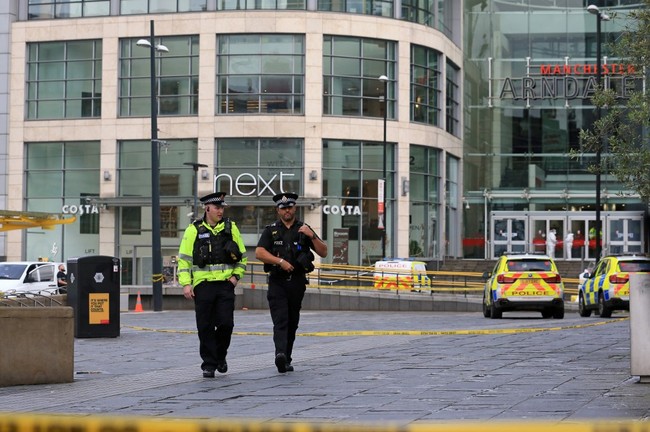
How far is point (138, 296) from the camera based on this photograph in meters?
37.2

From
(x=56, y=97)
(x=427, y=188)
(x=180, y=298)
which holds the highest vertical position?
(x=56, y=97)

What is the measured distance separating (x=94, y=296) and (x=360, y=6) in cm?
3351

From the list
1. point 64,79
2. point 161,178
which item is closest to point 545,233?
point 161,178

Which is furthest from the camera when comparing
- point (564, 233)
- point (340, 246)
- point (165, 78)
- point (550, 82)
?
point (550, 82)

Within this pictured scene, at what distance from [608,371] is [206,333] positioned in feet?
12.5

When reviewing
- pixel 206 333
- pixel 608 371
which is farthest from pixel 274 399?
pixel 608 371

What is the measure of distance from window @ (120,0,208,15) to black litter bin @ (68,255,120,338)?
32.3 metres

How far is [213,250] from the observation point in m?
12.1

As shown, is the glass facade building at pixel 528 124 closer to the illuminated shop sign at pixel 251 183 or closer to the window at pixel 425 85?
the window at pixel 425 85

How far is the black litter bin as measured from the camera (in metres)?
20.0

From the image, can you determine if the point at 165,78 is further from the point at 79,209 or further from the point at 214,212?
the point at 214,212

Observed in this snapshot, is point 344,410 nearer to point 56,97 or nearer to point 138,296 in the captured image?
point 138,296

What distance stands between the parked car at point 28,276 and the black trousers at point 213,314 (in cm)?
2270

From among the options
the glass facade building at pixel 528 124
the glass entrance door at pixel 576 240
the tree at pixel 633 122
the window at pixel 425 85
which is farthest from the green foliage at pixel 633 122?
the glass facade building at pixel 528 124
